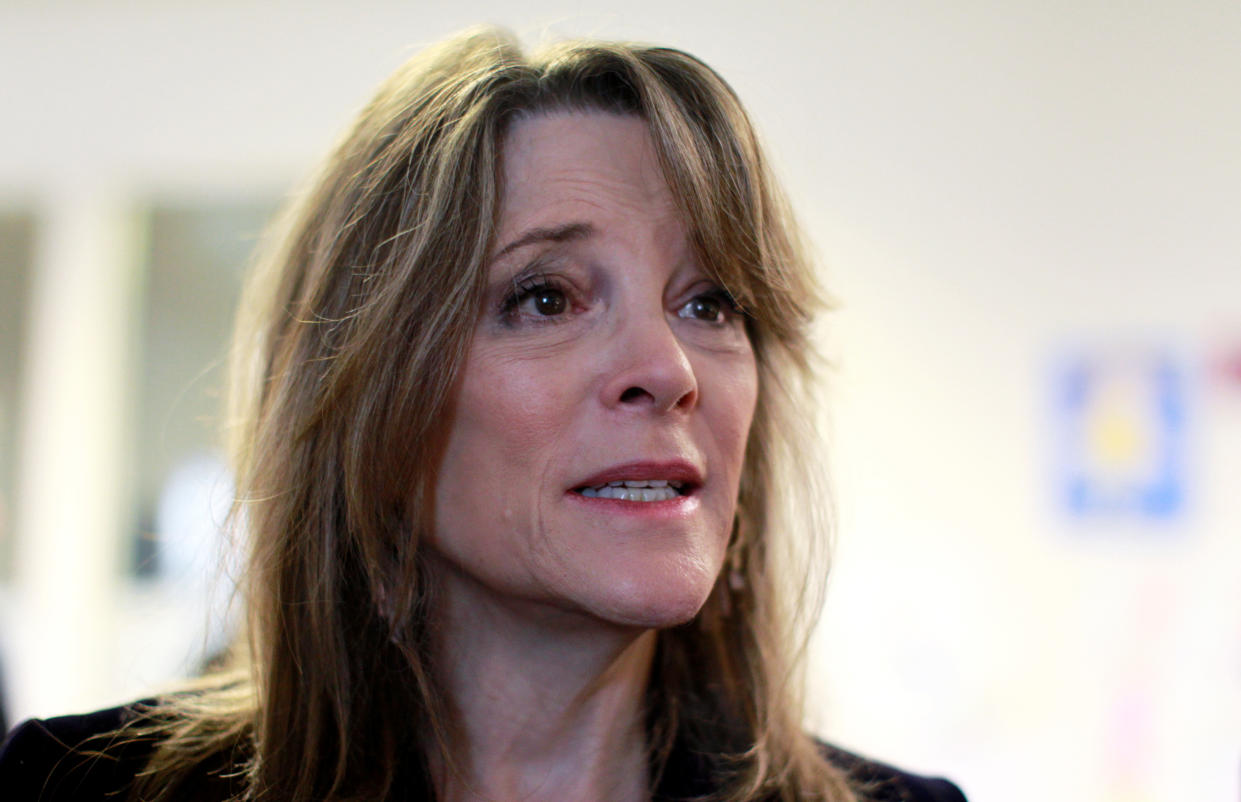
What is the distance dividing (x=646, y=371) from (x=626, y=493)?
111 mm

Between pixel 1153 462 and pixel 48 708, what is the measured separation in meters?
3.43

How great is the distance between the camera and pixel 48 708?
3188 mm

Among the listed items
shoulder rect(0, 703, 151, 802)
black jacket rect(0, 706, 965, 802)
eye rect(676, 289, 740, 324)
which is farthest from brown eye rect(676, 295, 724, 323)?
shoulder rect(0, 703, 151, 802)

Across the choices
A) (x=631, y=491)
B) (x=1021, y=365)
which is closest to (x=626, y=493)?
(x=631, y=491)

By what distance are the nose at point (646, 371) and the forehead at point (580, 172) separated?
117 millimetres

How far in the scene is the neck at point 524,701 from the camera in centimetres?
94

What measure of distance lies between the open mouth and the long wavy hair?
0.16 metres

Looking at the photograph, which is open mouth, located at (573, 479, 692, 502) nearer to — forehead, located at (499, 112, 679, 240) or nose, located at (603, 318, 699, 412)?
nose, located at (603, 318, 699, 412)

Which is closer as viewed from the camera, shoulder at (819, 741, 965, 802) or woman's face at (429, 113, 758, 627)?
woman's face at (429, 113, 758, 627)

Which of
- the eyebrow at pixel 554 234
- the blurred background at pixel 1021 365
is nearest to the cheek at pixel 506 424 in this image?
the eyebrow at pixel 554 234

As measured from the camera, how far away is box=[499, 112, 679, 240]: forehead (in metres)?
0.90

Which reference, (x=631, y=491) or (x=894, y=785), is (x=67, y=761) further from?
Answer: (x=894, y=785)

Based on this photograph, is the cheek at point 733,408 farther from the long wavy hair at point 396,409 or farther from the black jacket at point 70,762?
the black jacket at point 70,762

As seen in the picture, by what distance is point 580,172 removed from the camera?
3.00ft
